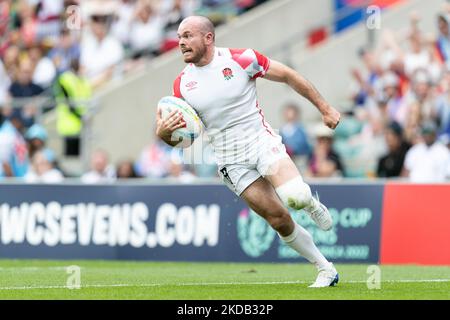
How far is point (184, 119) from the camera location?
474 inches

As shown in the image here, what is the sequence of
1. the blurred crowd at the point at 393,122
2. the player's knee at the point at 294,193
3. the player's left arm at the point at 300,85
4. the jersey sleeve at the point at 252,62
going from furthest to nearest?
the blurred crowd at the point at 393,122 < the jersey sleeve at the point at 252,62 < the player's left arm at the point at 300,85 < the player's knee at the point at 294,193

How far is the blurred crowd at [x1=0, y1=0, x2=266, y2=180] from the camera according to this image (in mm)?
23047

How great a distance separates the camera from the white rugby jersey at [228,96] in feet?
40.8

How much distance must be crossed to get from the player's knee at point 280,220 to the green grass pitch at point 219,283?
604mm

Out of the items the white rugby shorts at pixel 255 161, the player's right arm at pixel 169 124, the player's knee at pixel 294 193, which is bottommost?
the player's knee at pixel 294 193

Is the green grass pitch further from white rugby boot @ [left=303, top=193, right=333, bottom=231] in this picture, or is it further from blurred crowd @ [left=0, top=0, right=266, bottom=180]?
blurred crowd @ [left=0, top=0, right=266, bottom=180]

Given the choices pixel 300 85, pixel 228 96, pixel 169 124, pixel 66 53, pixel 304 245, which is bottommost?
pixel 304 245

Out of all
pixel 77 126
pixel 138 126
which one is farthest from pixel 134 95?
pixel 77 126

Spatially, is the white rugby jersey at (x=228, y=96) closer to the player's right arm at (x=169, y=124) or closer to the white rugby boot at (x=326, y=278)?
the player's right arm at (x=169, y=124)

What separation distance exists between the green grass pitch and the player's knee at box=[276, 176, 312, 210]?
83 centimetres

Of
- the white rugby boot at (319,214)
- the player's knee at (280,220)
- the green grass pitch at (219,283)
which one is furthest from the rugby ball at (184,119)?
the green grass pitch at (219,283)

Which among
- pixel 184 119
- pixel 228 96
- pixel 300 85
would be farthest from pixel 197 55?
pixel 300 85

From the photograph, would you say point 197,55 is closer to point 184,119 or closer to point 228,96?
point 228,96

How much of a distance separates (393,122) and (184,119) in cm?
954
